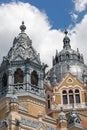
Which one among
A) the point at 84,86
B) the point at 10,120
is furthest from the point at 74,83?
the point at 10,120

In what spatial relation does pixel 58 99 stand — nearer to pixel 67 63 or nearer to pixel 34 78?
pixel 67 63

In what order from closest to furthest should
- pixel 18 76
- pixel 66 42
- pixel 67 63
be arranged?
pixel 18 76, pixel 67 63, pixel 66 42

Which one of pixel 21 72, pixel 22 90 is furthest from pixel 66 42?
pixel 22 90

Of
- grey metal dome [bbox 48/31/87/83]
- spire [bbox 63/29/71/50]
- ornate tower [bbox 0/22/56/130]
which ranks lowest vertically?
ornate tower [bbox 0/22/56/130]

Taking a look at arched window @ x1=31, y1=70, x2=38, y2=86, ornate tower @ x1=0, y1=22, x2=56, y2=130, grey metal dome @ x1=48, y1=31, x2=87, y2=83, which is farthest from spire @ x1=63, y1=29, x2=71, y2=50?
arched window @ x1=31, y1=70, x2=38, y2=86

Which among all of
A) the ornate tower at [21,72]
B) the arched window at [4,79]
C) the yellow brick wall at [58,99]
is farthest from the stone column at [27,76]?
the yellow brick wall at [58,99]

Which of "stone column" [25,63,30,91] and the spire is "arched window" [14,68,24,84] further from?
the spire

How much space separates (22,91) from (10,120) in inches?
147

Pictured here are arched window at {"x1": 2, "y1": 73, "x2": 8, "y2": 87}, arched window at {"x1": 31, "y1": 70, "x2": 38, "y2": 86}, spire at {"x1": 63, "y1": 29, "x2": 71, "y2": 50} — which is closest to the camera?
arched window at {"x1": 2, "y1": 73, "x2": 8, "y2": 87}

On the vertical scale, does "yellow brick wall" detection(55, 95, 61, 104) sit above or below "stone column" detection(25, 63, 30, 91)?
above

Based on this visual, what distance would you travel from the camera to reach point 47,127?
33.6m

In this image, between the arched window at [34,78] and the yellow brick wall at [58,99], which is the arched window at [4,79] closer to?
the arched window at [34,78]

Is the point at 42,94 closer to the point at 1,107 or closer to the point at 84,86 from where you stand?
the point at 1,107

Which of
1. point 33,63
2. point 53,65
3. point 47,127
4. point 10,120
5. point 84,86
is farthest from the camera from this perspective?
point 53,65
